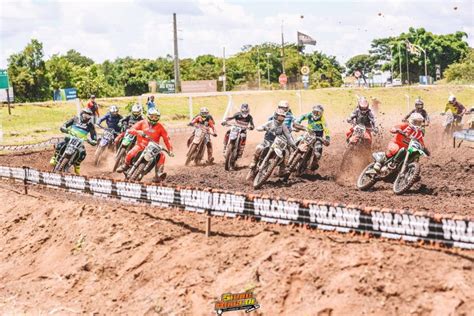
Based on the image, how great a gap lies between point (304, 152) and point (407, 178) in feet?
11.3

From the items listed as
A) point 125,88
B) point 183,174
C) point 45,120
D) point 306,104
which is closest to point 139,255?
point 183,174

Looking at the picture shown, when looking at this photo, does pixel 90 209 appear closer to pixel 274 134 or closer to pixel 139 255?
pixel 139 255

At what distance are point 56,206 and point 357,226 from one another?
7826 millimetres

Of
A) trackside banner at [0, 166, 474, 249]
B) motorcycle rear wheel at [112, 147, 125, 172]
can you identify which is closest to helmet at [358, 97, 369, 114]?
motorcycle rear wheel at [112, 147, 125, 172]

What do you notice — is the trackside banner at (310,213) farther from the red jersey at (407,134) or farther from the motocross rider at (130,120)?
the motocross rider at (130,120)

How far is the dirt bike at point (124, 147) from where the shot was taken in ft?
64.3

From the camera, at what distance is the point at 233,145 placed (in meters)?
20.0

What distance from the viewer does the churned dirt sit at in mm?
8156

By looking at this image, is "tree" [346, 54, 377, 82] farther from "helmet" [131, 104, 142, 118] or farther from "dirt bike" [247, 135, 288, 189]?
"dirt bike" [247, 135, 288, 189]

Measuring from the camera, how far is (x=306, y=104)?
56562 mm

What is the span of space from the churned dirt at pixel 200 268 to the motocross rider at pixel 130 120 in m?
6.79

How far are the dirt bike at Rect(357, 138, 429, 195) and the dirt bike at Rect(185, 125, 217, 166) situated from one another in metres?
6.91

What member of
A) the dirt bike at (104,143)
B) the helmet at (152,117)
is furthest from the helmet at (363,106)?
the dirt bike at (104,143)

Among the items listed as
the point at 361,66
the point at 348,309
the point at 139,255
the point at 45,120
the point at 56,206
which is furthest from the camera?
the point at 361,66
